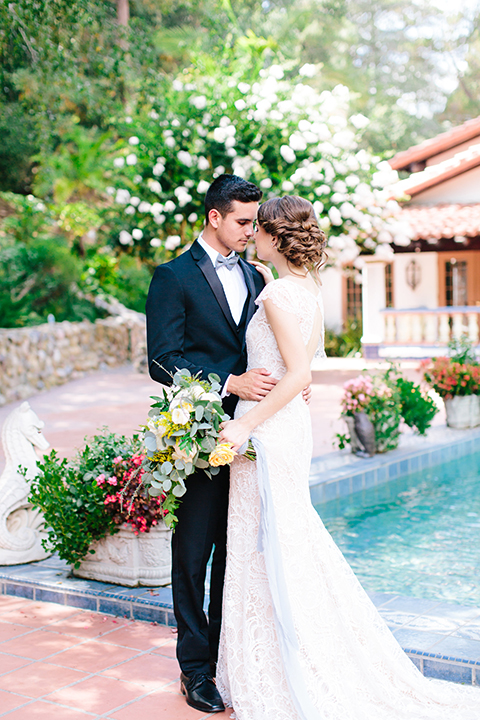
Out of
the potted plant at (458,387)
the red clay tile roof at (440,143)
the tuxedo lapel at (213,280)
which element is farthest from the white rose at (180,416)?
the red clay tile roof at (440,143)

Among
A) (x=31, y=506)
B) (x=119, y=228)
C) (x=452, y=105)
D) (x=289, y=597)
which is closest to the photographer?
(x=289, y=597)

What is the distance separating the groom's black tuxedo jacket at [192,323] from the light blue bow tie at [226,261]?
0.03m

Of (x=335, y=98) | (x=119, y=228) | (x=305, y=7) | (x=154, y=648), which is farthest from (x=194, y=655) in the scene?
(x=305, y=7)

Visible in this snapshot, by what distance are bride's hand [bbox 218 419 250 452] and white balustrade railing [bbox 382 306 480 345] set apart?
15.8 m

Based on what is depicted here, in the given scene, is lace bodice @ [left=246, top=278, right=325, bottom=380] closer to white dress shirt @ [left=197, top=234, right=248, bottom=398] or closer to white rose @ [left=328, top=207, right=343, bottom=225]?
white dress shirt @ [left=197, top=234, right=248, bottom=398]

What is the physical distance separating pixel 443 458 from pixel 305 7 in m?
27.3

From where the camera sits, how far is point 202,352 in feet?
11.2

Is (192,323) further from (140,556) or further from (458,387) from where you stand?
(458,387)

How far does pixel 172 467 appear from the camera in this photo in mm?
3150

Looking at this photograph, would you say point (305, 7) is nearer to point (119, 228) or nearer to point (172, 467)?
point (119, 228)

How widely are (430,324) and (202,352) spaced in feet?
53.3

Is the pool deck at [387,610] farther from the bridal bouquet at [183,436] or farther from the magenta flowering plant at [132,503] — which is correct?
the bridal bouquet at [183,436]

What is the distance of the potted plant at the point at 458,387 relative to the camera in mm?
10531

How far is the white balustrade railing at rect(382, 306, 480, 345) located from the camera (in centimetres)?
1841
